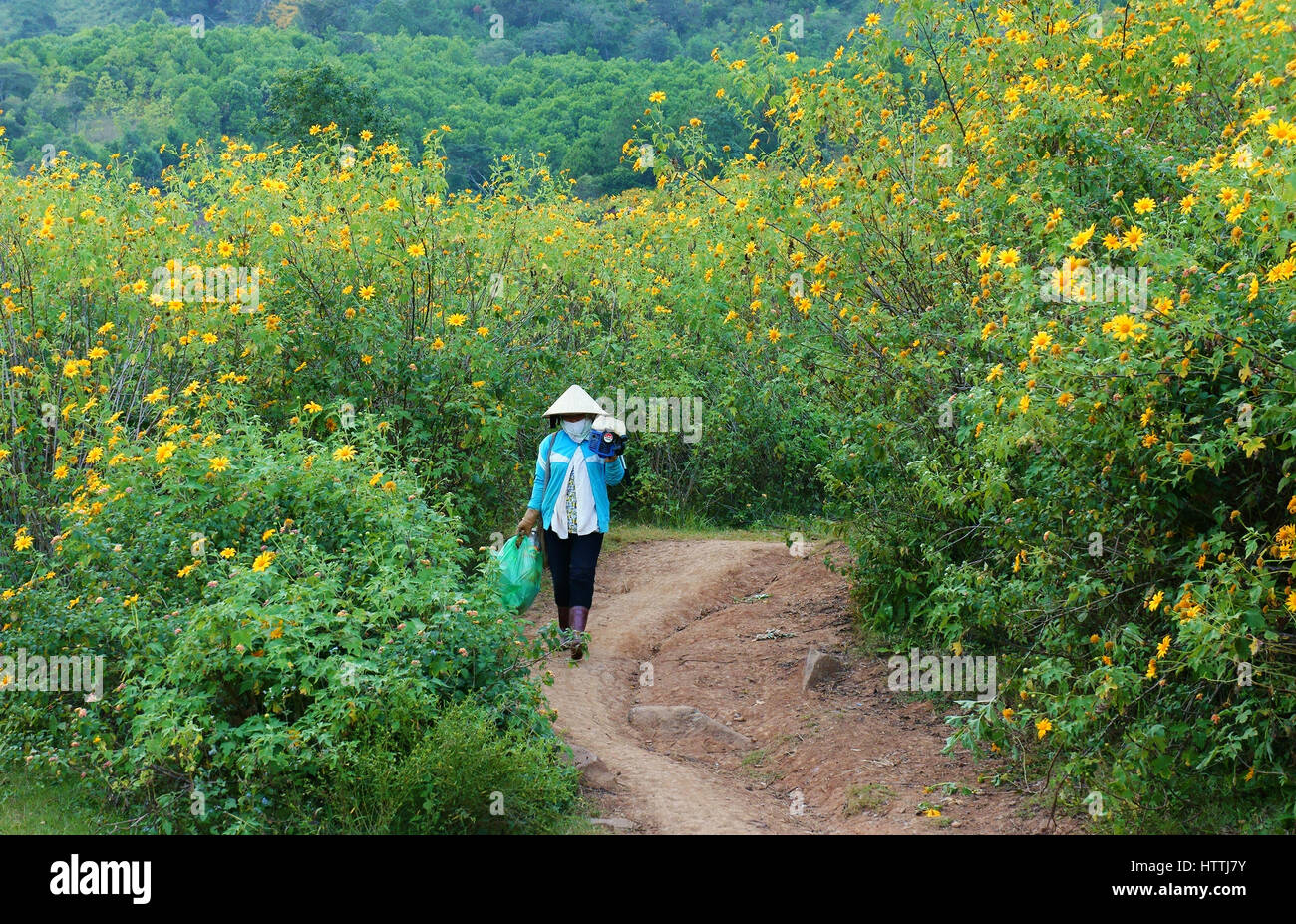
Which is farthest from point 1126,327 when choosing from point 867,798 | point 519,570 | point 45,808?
point 45,808

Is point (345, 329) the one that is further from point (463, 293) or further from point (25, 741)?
point (25, 741)

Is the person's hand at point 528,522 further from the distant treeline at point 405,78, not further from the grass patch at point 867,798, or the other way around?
the distant treeline at point 405,78

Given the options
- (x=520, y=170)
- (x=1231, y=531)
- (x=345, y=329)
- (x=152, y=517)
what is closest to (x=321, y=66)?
(x=520, y=170)

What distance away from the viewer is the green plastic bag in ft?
21.9

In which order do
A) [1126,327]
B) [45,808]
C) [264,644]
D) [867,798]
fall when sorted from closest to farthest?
[1126,327]
[264,644]
[45,808]
[867,798]

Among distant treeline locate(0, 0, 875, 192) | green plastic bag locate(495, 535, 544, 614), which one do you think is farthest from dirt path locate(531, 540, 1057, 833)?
distant treeline locate(0, 0, 875, 192)

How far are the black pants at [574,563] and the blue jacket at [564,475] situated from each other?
10 cm

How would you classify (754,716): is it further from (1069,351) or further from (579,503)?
(1069,351)

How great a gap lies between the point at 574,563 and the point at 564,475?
48cm

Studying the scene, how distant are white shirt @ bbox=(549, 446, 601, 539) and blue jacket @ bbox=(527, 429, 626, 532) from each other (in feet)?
0.06

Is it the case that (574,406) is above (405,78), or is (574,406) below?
below

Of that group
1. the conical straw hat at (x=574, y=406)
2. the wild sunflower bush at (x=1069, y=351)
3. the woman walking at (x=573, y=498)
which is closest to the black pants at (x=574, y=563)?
the woman walking at (x=573, y=498)

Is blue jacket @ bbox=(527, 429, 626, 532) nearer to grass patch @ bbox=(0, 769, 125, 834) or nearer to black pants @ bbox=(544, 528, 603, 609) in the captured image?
black pants @ bbox=(544, 528, 603, 609)

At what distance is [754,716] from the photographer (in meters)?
6.64
